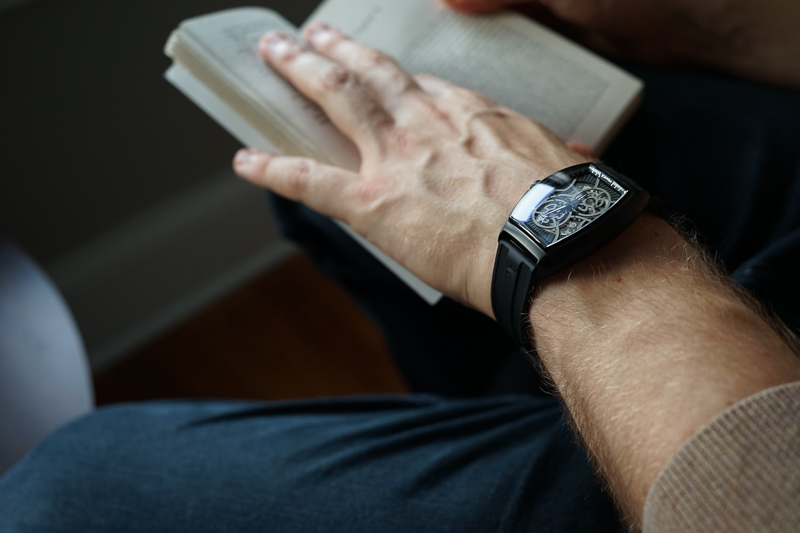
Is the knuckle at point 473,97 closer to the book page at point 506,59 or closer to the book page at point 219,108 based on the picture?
the book page at point 506,59

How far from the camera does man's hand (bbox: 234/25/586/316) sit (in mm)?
598

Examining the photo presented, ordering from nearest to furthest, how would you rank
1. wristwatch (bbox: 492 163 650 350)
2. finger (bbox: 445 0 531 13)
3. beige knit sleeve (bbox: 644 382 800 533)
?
1. beige knit sleeve (bbox: 644 382 800 533)
2. wristwatch (bbox: 492 163 650 350)
3. finger (bbox: 445 0 531 13)

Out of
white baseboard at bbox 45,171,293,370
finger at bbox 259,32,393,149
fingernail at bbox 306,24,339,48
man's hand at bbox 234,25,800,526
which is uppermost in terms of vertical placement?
fingernail at bbox 306,24,339,48

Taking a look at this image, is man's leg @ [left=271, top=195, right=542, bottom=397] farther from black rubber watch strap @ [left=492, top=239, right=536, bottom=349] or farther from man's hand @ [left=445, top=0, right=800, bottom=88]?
man's hand @ [left=445, top=0, right=800, bottom=88]

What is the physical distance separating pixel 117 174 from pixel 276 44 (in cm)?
83

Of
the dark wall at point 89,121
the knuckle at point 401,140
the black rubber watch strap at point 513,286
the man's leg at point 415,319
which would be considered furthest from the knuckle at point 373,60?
the dark wall at point 89,121

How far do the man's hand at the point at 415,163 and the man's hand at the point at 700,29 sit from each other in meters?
0.20

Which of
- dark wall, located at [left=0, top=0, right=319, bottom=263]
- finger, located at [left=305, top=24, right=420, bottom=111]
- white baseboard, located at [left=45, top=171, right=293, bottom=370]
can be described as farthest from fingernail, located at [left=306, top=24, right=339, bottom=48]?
white baseboard, located at [left=45, top=171, right=293, bottom=370]

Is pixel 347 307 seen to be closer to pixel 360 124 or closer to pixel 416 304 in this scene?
pixel 416 304

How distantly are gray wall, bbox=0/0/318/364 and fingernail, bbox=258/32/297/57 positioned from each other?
63 cm

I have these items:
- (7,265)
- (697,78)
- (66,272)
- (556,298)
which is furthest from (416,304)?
(66,272)

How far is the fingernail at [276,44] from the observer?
75 cm

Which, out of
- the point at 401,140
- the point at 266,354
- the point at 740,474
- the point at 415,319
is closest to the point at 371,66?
the point at 401,140

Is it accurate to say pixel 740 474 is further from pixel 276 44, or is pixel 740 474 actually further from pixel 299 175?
pixel 276 44
